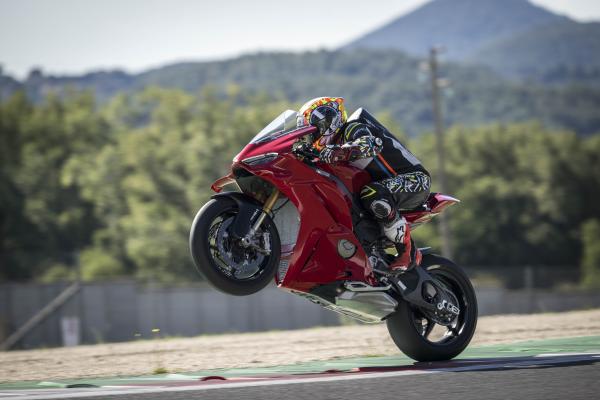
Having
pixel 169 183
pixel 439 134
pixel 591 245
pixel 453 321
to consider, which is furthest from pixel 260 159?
pixel 591 245

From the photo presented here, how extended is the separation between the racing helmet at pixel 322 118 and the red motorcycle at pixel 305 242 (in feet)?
0.34

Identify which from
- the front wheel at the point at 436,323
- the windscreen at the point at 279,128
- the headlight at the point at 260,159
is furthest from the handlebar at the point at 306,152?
the front wheel at the point at 436,323

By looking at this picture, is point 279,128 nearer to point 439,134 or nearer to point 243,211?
point 243,211

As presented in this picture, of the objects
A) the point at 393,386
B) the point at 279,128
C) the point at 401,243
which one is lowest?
the point at 393,386

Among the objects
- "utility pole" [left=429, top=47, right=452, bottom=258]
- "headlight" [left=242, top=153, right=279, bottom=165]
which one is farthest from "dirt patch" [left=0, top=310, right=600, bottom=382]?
"utility pole" [left=429, top=47, right=452, bottom=258]

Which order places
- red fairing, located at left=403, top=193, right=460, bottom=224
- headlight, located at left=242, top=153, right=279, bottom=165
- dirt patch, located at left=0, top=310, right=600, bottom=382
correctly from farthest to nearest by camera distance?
red fairing, located at left=403, top=193, right=460, bottom=224
dirt patch, located at left=0, top=310, right=600, bottom=382
headlight, located at left=242, top=153, right=279, bottom=165

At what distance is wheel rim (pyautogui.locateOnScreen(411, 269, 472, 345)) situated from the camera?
8008 mm

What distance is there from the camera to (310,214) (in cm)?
726

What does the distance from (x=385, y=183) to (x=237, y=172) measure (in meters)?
1.33

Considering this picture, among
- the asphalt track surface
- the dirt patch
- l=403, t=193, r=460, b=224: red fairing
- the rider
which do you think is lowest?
the dirt patch

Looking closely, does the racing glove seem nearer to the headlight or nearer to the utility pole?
the headlight

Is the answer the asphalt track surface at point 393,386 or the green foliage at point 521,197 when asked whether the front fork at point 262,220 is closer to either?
the asphalt track surface at point 393,386

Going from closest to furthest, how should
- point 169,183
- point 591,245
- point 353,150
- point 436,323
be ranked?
1. point 353,150
2. point 436,323
3. point 169,183
4. point 591,245

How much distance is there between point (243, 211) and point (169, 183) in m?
50.5
